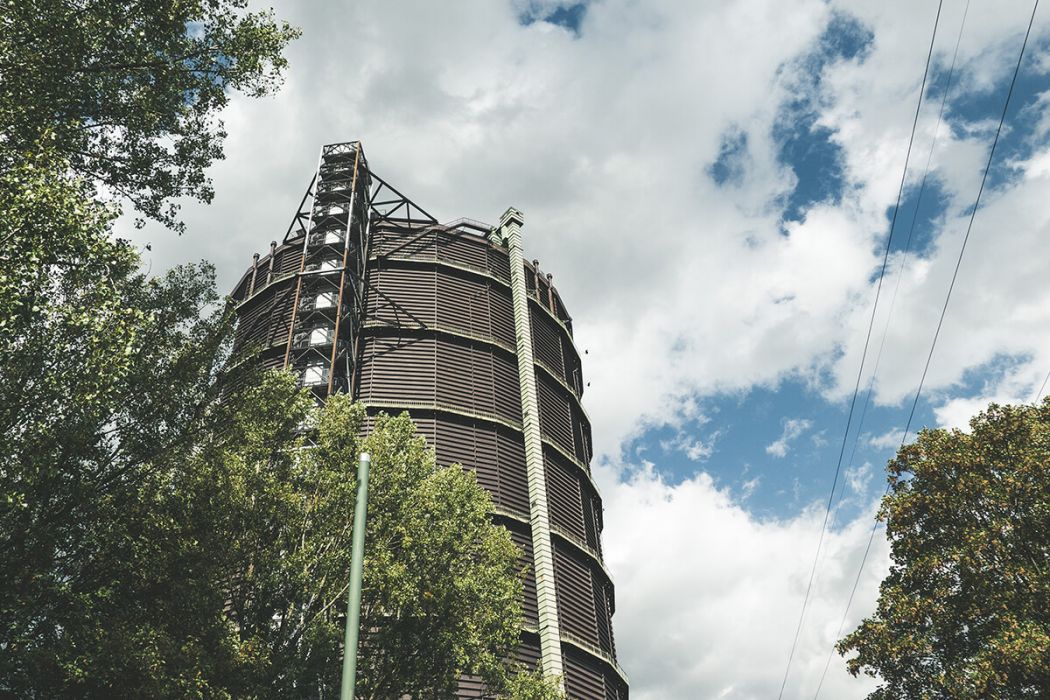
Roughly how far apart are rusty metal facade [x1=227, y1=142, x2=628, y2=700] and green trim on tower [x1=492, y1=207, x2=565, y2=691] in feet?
0.77

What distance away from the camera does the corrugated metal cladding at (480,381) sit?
2191 centimetres

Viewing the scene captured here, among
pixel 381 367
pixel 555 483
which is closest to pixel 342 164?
pixel 381 367

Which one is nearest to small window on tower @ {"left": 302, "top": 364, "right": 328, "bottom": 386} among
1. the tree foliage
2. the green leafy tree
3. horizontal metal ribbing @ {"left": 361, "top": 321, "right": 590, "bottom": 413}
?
horizontal metal ribbing @ {"left": 361, "top": 321, "right": 590, "bottom": 413}

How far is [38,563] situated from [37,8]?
743 centimetres

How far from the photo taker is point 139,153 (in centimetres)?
1115

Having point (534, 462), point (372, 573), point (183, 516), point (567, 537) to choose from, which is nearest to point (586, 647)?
point (567, 537)

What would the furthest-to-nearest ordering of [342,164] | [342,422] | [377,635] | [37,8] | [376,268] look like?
[342,164], [376,268], [342,422], [377,635], [37,8]

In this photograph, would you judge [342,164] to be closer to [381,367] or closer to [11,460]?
[381,367]

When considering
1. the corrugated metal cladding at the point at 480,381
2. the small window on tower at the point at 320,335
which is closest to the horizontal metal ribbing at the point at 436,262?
the corrugated metal cladding at the point at 480,381

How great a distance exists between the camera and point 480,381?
24281 mm

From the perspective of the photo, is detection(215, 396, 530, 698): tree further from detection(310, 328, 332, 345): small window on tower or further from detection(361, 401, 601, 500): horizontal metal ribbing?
detection(310, 328, 332, 345): small window on tower

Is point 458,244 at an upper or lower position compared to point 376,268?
upper

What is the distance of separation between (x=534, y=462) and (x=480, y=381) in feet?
11.1

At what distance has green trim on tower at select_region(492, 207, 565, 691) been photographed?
19922mm
